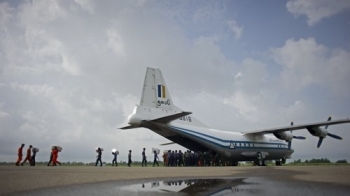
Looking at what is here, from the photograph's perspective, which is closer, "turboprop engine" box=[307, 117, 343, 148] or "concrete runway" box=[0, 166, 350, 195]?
"concrete runway" box=[0, 166, 350, 195]

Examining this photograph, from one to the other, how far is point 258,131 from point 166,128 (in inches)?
427

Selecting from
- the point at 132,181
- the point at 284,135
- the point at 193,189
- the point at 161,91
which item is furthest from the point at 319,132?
the point at 193,189

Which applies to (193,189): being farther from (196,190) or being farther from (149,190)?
(149,190)

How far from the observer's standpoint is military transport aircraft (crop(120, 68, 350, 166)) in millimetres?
21322

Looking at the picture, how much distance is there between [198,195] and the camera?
542 cm

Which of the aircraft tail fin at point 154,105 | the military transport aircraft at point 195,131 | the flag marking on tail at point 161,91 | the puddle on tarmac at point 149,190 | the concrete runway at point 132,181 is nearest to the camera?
the puddle on tarmac at point 149,190

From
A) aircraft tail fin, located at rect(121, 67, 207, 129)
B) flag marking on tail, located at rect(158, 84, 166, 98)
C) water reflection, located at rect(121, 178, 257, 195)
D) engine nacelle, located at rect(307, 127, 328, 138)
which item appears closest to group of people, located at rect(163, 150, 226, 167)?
aircraft tail fin, located at rect(121, 67, 207, 129)

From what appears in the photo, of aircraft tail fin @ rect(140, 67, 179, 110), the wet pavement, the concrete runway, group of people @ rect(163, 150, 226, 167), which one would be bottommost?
the wet pavement

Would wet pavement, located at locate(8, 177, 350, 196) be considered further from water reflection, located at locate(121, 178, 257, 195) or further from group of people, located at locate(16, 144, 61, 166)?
group of people, located at locate(16, 144, 61, 166)

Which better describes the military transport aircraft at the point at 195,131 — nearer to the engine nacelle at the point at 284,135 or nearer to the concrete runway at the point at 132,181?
the engine nacelle at the point at 284,135

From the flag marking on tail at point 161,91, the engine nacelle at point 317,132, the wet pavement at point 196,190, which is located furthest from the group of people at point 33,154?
the engine nacelle at point 317,132

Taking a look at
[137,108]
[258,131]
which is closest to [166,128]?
[137,108]

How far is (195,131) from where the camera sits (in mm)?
24031

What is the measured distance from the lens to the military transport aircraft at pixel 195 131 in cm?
2132
